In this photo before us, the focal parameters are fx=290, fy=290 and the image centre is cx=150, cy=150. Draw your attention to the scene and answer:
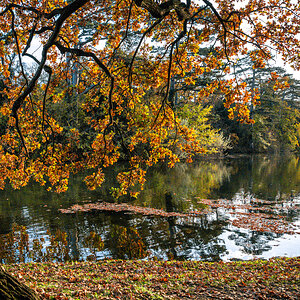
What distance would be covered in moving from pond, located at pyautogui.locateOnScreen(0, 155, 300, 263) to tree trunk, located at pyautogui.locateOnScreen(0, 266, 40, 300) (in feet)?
19.4

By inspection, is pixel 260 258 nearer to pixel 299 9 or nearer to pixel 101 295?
pixel 101 295

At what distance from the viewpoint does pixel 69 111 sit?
29906 millimetres

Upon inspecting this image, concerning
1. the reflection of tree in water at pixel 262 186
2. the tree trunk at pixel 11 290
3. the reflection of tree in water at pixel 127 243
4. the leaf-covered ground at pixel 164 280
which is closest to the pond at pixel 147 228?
the reflection of tree in water at pixel 127 243

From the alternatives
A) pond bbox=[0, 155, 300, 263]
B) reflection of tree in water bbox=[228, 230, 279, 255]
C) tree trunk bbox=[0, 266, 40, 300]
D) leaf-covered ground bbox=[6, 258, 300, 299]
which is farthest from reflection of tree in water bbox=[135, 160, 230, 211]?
tree trunk bbox=[0, 266, 40, 300]

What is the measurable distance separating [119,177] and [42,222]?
6.37 meters

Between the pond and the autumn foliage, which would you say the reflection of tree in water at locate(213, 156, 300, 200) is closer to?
the pond

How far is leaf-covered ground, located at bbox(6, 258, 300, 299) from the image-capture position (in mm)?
5043

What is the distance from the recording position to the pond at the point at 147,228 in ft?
29.5

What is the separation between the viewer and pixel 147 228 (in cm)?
1136

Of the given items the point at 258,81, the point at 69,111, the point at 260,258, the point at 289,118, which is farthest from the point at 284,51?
the point at 289,118

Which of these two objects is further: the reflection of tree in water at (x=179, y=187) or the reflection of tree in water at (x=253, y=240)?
the reflection of tree in water at (x=179, y=187)

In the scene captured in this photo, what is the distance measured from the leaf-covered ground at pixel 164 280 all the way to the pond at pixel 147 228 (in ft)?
5.04

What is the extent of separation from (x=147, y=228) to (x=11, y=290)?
29.0ft

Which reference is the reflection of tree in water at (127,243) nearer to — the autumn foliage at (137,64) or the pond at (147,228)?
the pond at (147,228)
